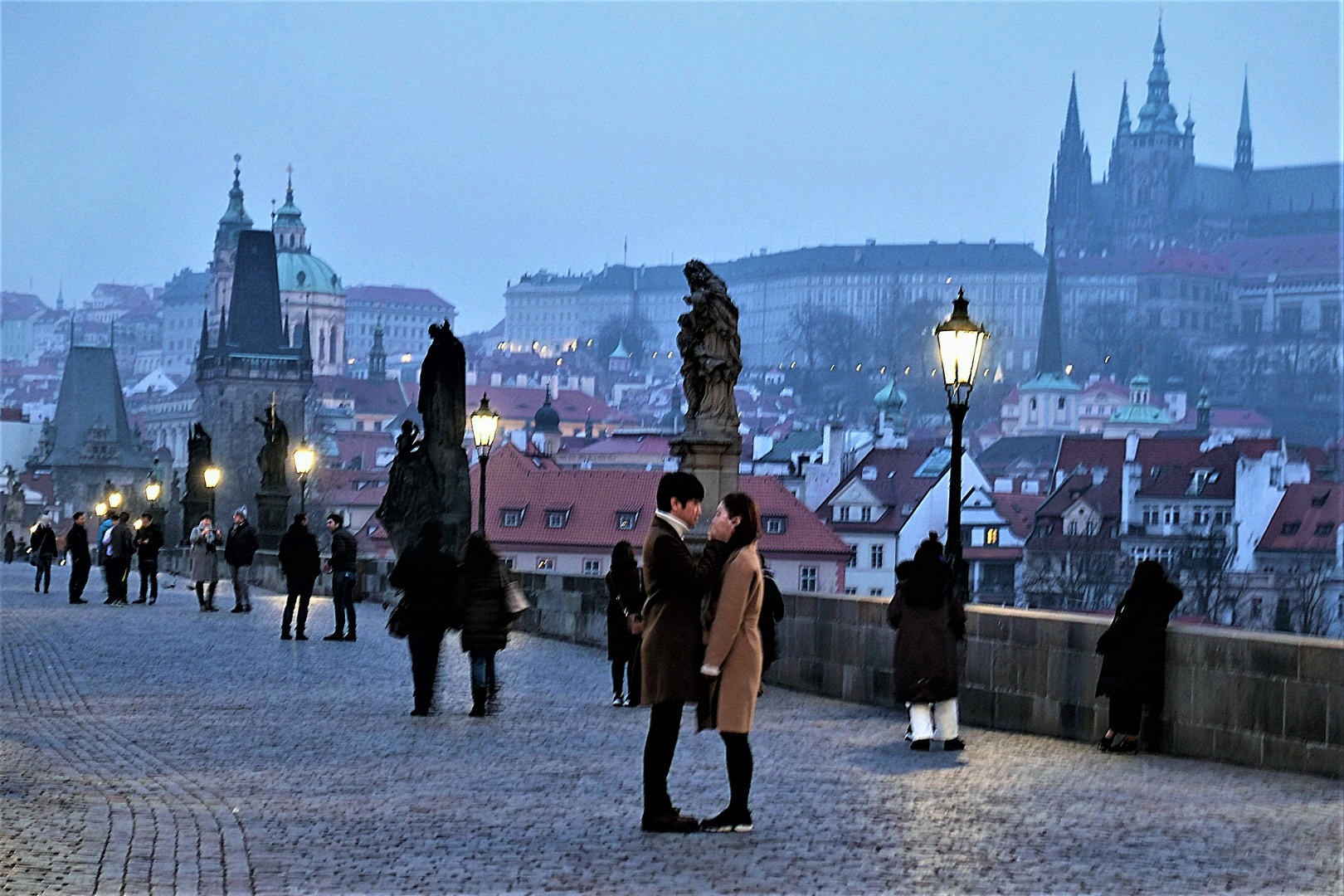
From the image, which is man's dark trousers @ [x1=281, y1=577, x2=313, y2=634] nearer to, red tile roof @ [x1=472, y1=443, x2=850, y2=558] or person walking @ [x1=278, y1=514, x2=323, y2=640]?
person walking @ [x1=278, y1=514, x2=323, y2=640]

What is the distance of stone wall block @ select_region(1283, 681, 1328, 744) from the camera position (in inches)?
379

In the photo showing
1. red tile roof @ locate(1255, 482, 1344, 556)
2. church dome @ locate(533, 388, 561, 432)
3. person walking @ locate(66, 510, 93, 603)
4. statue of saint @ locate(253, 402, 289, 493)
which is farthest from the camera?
church dome @ locate(533, 388, 561, 432)

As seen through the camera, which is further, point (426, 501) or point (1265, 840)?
point (426, 501)

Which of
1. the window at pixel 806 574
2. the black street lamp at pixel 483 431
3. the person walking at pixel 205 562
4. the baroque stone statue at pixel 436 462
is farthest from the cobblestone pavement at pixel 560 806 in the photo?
the window at pixel 806 574

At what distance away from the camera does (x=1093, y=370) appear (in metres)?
185

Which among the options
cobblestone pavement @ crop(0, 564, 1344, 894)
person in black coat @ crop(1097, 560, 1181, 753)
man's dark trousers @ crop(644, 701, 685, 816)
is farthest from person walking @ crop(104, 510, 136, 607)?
man's dark trousers @ crop(644, 701, 685, 816)

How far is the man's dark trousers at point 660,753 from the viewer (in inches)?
304

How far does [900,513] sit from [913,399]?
9050 cm

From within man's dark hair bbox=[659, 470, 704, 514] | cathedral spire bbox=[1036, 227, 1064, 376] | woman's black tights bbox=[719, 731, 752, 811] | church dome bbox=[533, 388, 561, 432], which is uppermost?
cathedral spire bbox=[1036, 227, 1064, 376]

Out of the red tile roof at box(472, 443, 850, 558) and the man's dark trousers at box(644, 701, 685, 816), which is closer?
the man's dark trousers at box(644, 701, 685, 816)

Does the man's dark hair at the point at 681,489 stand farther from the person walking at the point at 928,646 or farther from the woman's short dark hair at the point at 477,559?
the woman's short dark hair at the point at 477,559

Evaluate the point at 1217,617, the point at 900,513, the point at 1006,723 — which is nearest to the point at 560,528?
the point at 900,513

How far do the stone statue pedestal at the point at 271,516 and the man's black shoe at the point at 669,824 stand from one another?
2501 centimetres

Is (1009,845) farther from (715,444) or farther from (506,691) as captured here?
(715,444)
